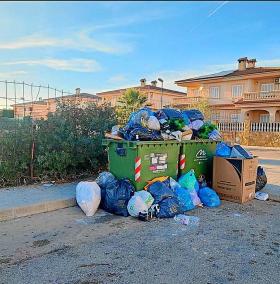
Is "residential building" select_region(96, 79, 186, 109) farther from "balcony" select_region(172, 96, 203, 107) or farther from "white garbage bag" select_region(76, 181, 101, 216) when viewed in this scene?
"white garbage bag" select_region(76, 181, 101, 216)

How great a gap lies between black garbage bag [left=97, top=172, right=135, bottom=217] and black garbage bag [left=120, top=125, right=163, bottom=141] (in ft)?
2.77

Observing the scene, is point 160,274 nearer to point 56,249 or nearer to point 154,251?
point 154,251

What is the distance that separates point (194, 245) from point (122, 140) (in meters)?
2.68

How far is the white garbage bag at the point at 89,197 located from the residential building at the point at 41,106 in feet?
8.75

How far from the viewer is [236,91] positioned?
31000 mm

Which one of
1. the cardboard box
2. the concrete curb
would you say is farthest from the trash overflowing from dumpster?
the concrete curb

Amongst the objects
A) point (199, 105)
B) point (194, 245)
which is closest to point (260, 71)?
point (199, 105)

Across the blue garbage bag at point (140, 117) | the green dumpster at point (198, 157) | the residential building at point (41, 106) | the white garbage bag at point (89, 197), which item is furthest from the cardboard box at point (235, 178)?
the residential building at point (41, 106)

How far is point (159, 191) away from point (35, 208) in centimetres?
213

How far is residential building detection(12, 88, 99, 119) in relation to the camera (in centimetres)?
734

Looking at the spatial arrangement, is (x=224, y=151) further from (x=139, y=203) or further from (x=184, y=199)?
(x=139, y=203)

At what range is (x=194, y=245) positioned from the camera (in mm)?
4055

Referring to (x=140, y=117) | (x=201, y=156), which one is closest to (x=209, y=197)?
(x=201, y=156)

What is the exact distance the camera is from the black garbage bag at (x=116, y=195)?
5.36m
